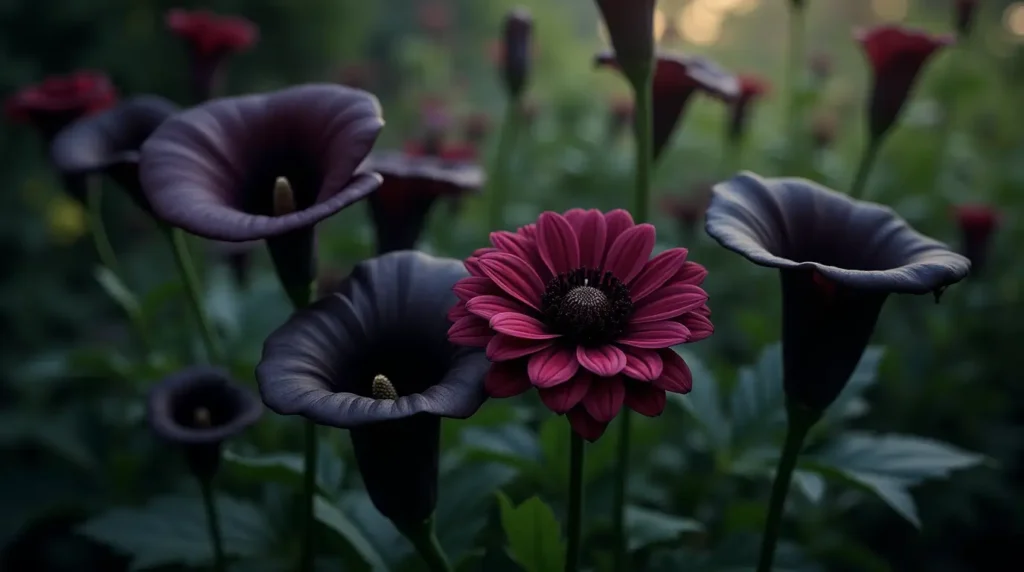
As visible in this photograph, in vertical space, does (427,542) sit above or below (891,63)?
below

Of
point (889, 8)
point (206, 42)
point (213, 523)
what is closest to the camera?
point (213, 523)

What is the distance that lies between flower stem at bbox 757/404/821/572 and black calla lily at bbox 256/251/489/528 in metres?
0.35

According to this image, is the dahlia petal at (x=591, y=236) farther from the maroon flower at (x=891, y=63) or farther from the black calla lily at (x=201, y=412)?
the maroon flower at (x=891, y=63)

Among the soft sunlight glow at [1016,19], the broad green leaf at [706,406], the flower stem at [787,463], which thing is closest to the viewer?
the flower stem at [787,463]

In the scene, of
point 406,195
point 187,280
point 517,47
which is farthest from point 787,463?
point 517,47

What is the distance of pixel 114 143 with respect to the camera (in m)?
1.03

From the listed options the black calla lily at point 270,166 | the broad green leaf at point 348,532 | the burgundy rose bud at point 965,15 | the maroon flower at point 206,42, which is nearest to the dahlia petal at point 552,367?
the black calla lily at point 270,166

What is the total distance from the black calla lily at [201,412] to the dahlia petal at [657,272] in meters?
0.46

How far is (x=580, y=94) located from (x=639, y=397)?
2.47 metres

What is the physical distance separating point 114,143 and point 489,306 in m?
0.68

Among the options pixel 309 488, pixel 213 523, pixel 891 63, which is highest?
pixel 891 63

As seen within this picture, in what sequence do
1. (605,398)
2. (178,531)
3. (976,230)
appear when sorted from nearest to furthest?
(605,398) → (178,531) → (976,230)

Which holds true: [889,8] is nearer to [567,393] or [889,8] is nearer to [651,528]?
[651,528]

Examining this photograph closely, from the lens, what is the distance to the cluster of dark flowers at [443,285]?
2.05 feet
